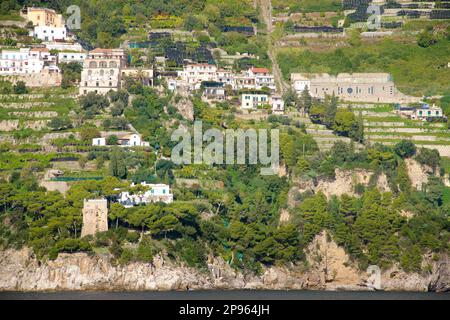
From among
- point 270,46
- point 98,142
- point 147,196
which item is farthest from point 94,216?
point 270,46

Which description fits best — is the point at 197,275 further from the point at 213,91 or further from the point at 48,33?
the point at 48,33

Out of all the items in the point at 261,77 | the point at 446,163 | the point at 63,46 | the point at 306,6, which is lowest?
the point at 446,163

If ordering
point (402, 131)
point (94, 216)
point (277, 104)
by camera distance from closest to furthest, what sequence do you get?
1. point (94, 216)
2. point (402, 131)
3. point (277, 104)

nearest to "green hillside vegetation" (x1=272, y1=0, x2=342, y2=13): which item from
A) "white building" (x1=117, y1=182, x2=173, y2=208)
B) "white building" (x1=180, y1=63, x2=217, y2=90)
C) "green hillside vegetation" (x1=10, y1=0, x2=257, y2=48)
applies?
"green hillside vegetation" (x1=10, y1=0, x2=257, y2=48)

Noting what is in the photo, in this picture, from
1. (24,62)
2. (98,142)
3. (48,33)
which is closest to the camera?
(98,142)

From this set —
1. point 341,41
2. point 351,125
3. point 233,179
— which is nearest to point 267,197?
point 233,179

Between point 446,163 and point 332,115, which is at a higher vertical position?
point 332,115

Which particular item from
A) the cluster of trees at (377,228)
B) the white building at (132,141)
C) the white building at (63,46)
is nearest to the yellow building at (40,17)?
the white building at (63,46)

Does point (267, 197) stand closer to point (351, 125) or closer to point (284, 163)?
point (284, 163)
